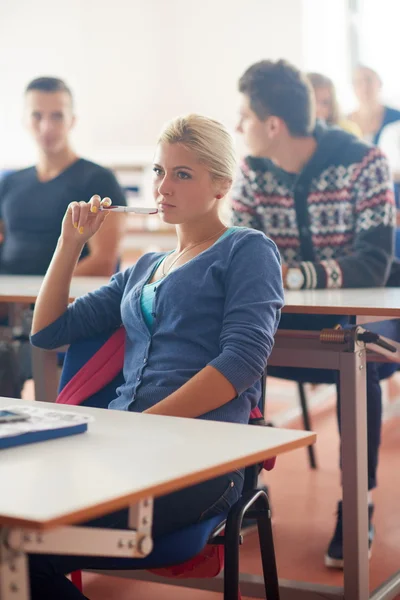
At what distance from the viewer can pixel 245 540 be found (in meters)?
2.51

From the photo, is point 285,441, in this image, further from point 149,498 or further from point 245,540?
point 245,540

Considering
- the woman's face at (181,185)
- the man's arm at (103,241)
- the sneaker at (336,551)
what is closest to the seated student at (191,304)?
the woman's face at (181,185)

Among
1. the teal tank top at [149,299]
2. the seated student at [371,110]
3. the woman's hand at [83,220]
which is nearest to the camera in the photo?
the teal tank top at [149,299]

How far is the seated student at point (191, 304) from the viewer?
1518 mm

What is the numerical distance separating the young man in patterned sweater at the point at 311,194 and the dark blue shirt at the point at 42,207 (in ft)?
2.16

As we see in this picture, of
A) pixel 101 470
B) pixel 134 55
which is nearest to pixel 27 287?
pixel 101 470

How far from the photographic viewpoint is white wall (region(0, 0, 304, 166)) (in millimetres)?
6195

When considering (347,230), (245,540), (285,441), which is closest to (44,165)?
(347,230)

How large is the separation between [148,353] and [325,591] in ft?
2.26

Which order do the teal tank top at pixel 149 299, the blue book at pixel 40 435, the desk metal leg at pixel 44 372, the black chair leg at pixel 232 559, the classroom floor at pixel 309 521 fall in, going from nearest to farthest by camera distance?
the blue book at pixel 40 435 < the black chair leg at pixel 232 559 < the teal tank top at pixel 149 299 < the classroom floor at pixel 309 521 < the desk metal leg at pixel 44 372

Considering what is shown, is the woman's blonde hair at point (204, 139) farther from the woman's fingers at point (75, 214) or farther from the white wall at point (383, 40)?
the white wall at point (383, 40)

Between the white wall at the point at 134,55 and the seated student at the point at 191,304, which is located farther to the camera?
the white wall at the point at 134,55

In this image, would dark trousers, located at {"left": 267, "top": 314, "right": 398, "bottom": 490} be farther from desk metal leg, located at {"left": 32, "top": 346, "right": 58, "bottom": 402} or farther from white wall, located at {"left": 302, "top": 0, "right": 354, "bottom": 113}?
white wall, located at {"left": 302, "top": 0, "right": 354, "bottom": 113}

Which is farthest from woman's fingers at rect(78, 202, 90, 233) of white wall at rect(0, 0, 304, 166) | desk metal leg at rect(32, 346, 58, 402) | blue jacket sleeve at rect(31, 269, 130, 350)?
white wall at rect(0, 0, 304, 166)
